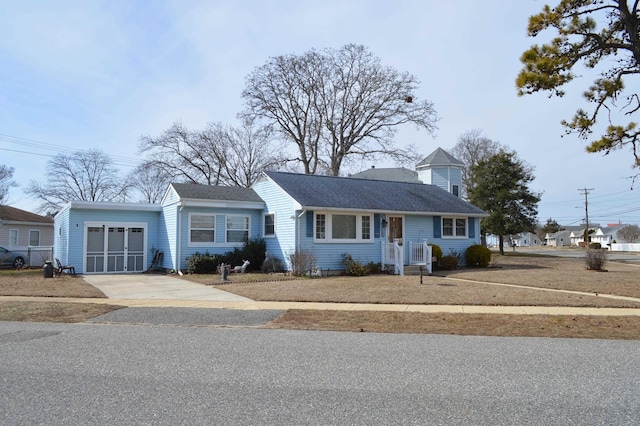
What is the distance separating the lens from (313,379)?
18.0 feet

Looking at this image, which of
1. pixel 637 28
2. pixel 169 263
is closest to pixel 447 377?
pixel 637 28

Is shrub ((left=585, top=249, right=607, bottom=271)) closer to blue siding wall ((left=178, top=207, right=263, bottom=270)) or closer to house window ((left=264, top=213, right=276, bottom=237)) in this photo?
house window ((left=264, top=213, right=276, bottom=237))

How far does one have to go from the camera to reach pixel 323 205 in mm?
19375

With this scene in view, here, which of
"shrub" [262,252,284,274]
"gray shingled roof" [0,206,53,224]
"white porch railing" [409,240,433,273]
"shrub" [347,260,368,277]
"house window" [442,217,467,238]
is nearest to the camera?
"shrub" [347,260,368,277]

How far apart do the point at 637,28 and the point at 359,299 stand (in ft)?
35.0

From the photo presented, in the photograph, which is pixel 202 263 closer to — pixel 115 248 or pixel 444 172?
pixel 115 248

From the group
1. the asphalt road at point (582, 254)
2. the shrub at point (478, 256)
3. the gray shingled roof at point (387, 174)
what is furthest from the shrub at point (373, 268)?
the gray shingled roof at point (387, 174)

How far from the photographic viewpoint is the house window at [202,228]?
20.4 m

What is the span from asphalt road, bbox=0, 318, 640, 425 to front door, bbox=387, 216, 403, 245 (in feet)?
44.3

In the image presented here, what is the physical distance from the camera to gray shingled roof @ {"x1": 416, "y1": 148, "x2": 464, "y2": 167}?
34.6m

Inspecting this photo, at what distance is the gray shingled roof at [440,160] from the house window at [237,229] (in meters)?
17.8

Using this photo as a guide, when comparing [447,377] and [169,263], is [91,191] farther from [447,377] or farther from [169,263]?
[447,377]

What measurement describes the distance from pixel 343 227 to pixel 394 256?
249 cm

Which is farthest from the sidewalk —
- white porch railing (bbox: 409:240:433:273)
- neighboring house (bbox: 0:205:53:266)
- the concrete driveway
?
neighboring house (bbox: 0:205:53:266)
